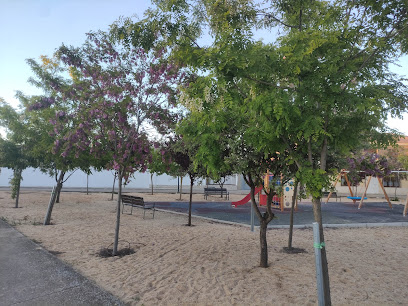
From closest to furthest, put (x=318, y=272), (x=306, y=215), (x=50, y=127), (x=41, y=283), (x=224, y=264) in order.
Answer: (x=318, y=272) → (x=41, y=283) → (x=224, y=264) → (x=50, y=127) → (x=306, y=215)

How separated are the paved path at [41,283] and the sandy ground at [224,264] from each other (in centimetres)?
28

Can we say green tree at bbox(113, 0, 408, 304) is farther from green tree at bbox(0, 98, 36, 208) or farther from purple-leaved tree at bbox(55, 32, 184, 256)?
green tree at bbox(0, 98, 36, 208)

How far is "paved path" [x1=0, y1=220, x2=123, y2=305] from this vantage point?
4090mm

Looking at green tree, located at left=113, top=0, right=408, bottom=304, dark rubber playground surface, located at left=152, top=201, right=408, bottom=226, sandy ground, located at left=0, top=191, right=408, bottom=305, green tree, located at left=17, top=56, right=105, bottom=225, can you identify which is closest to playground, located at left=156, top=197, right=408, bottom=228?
dark rubber playground surface, located at left=152, top=201, right=408, bottom=226

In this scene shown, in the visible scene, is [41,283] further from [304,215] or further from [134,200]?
[304,215]

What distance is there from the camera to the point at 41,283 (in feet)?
15.4

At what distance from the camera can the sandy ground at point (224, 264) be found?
4.45 m

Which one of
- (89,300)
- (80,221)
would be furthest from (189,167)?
(89,300)

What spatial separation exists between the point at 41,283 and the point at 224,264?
3.19 meters

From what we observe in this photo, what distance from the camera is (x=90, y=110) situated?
6.47 meters

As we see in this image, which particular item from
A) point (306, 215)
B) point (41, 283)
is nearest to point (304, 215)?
A: point (306, 215)

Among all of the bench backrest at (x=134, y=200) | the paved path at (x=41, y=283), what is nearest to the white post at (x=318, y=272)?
the paved path at (x=41, y=283)

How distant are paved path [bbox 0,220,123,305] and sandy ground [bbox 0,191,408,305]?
28 centimetres

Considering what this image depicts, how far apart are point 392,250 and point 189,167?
20.7 feet
